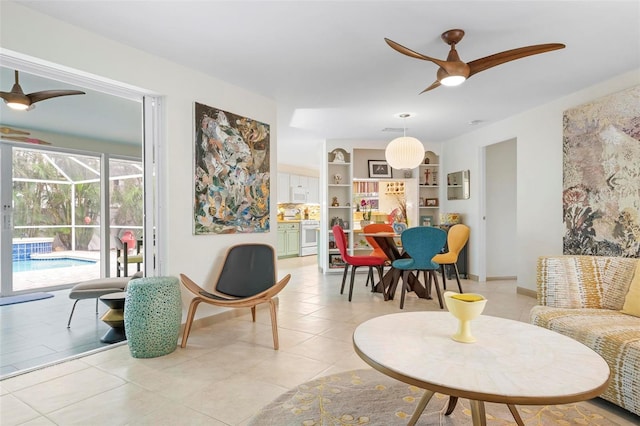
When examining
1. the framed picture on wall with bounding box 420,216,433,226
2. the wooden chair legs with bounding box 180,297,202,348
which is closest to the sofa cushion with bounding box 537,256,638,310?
the wooden chair legs with bounding box 180,297,202,348

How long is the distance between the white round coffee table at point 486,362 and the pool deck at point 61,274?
4349mm

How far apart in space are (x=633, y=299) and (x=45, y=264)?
6.87 m

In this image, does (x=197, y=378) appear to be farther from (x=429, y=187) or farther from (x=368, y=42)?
(x=429, y=187)

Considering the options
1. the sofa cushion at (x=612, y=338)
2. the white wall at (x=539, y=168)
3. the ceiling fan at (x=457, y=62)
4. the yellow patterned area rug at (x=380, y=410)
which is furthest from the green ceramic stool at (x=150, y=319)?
the white wall at (x=539, y=168)

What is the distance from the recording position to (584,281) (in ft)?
8.83

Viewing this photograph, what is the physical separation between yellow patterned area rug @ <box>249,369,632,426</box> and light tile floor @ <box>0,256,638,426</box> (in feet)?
0.39

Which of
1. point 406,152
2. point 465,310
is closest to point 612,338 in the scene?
point 465,310

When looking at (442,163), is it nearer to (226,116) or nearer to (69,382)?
(226,116)

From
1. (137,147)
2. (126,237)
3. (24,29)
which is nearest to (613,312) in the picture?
(24,29)

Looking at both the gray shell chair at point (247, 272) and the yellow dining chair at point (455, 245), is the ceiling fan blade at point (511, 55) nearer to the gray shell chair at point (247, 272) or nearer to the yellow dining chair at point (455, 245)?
the gray shell chair at point (247, 272)

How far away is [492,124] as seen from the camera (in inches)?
214

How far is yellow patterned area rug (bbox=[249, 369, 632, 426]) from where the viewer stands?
1.81 metres

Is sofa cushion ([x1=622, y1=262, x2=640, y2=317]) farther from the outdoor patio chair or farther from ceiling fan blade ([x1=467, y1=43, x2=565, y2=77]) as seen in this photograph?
the outdoor patio chair

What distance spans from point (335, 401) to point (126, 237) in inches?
153
